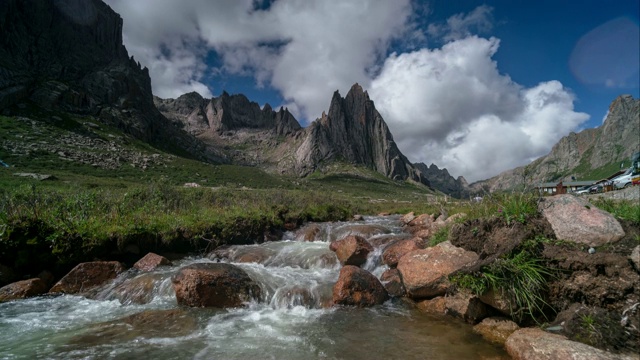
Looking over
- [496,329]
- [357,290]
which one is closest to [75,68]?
[357,290]

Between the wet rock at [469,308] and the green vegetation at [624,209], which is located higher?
the green vegetation at [624,209]

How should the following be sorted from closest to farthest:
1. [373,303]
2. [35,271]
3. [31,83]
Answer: [373,303]
[35,271]
[31,83]

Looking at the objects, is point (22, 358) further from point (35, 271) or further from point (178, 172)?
point (178, 172)

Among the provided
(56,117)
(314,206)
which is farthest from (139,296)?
(56,117)

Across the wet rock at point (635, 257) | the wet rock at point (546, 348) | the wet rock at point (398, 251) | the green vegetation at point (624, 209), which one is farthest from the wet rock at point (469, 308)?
the wet rock at point (398, 251)

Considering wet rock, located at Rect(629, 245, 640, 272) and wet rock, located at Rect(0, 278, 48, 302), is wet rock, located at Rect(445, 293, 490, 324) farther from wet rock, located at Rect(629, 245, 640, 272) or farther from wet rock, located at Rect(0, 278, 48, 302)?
wet rock, located at Rect(0, 278, 48, 302)

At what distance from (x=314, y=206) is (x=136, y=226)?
1732 centimetres

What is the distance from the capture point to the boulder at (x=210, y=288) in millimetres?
9781

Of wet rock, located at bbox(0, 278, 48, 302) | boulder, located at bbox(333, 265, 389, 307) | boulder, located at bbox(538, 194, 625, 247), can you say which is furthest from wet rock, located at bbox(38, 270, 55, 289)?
boulder, located at bbox(538, 194, 625, 247)

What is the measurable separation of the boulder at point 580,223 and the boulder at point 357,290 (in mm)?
5583

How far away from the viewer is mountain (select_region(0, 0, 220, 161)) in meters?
88.8

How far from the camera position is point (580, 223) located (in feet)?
24.7

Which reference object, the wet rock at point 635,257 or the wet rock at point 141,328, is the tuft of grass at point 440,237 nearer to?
the wet rock at point 635,257

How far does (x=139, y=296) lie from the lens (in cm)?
1041
